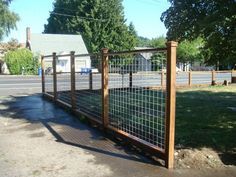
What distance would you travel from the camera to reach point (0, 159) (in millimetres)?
6109

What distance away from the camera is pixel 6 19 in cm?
4575

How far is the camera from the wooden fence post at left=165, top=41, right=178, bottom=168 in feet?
17.9

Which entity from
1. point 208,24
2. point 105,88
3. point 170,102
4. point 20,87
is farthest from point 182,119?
point 20,87

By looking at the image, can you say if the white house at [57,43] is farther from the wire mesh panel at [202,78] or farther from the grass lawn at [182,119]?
the grass lawn at [182,119]

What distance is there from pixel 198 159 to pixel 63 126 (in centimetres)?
373

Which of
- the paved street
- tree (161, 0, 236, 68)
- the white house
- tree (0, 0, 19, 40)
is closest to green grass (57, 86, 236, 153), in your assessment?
tree (161, 0, 236, 68)

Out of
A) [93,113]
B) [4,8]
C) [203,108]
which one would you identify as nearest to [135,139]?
Result: [93,113]

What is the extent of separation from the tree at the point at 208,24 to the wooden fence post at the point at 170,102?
156 cm

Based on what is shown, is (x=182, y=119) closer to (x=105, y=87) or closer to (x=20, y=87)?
(x=105, y=87)

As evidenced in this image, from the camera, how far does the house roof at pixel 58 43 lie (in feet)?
177

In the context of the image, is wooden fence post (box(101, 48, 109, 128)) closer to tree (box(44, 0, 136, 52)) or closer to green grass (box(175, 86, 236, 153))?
green grass (box(175, 86, 236, 153))

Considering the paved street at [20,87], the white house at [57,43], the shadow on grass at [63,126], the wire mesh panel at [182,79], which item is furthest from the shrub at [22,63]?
the shadow on grass at [63,126]

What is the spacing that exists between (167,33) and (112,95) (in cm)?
203

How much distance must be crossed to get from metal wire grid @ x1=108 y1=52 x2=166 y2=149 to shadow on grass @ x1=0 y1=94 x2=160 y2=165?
50cm
